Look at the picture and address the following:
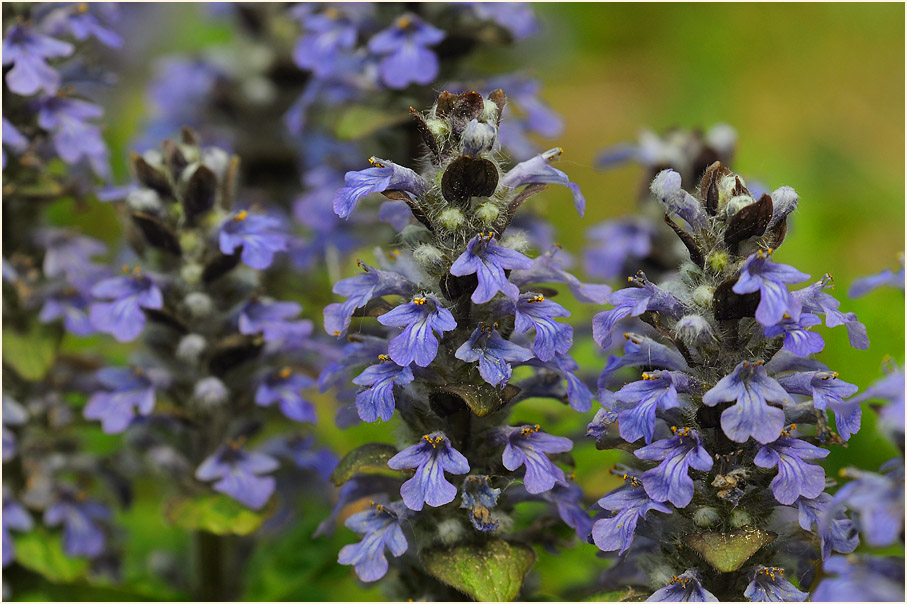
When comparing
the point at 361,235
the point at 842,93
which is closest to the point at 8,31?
the point at 361,235

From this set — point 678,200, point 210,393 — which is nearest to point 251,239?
point 210,393

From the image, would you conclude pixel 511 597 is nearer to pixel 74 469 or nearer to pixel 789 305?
pixel 789 305

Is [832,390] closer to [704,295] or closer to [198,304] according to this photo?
[704,295]

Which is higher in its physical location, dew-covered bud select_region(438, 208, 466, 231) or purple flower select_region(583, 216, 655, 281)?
dew-covered bud select_region(438, 208, 466, 231)

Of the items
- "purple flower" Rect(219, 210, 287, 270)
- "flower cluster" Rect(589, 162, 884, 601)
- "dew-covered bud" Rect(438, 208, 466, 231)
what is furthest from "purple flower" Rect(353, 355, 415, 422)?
"purple flower" Rect(219, 210, 287, 270)

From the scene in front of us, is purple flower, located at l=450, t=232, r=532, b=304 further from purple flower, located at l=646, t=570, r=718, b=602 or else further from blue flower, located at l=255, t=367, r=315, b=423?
blue flower, located at l=255, t=367, r=315, b=423

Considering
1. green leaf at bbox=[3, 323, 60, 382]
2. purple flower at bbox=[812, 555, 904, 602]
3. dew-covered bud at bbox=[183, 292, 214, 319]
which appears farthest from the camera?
green leaf at bbox=[3, 323, 60, 382]

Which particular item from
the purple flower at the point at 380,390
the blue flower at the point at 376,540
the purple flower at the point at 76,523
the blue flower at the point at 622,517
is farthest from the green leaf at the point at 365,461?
the purple flower at the point at 76,523
